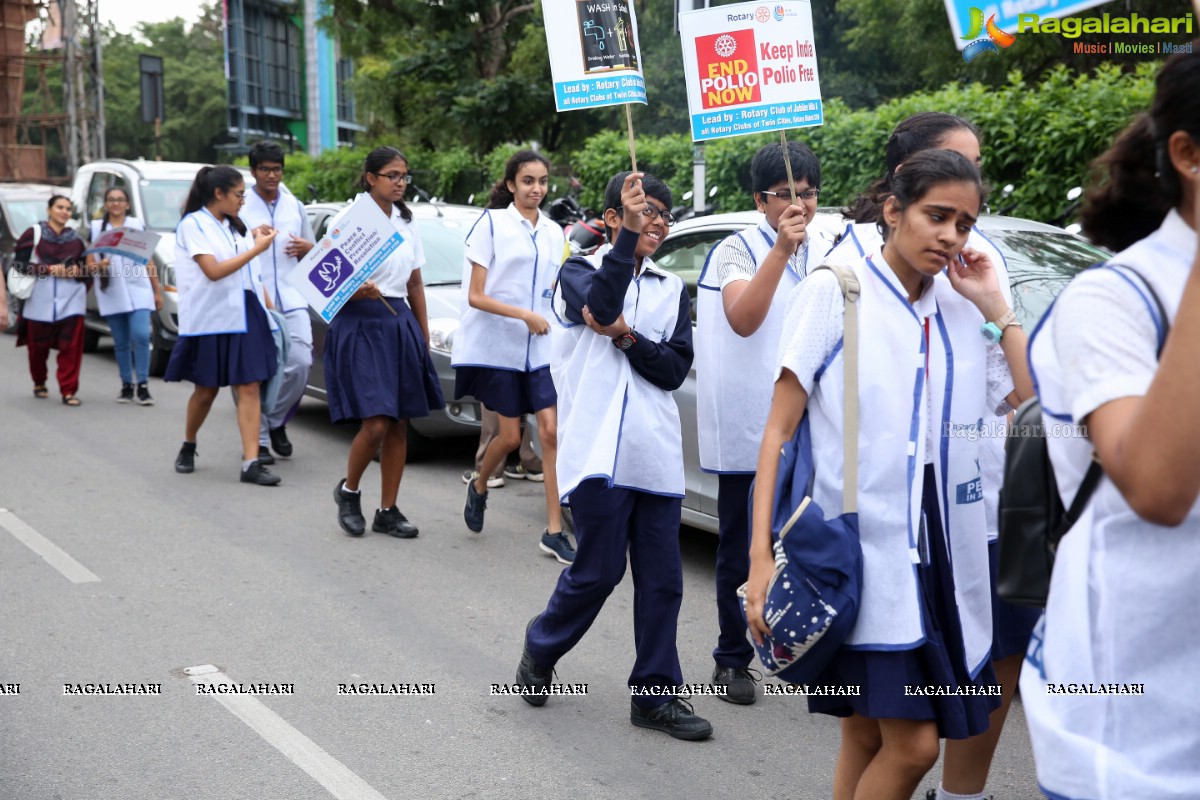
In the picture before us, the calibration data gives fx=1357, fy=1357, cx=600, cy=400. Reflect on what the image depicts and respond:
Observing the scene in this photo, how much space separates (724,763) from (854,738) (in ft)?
3.88

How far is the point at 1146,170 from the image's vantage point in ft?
6.62

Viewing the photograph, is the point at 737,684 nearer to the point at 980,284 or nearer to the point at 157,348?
the point at 980,284

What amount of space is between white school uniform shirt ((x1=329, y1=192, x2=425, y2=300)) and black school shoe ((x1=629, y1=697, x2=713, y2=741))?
318 cm

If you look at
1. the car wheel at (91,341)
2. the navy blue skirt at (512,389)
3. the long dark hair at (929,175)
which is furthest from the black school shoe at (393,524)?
the car wheel at (91,341)

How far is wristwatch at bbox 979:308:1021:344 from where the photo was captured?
316 cm

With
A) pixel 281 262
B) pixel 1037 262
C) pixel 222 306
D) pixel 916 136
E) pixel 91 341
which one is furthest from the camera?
pixel 91 341

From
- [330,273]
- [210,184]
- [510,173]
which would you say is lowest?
[330,273]

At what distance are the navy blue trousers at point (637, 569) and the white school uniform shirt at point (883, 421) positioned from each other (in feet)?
5.04

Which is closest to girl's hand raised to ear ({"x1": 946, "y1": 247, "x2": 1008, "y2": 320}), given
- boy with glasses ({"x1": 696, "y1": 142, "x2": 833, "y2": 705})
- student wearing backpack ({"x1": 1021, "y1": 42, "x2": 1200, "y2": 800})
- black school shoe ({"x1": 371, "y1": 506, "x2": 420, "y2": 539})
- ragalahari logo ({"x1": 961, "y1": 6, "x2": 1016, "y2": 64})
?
student wearing backpack ({"x1": 1021, "y1": 42, "x2": 1200, "y2": 800})

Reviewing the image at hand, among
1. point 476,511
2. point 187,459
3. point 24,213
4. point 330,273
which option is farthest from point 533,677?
point 24,213

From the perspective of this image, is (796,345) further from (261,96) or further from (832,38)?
(261,96)

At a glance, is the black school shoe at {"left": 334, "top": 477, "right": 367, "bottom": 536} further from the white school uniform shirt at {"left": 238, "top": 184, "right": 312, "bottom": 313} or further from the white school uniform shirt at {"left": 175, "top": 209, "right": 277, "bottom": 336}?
the white school uniform shirt at {"left": 238, "top": 184, "right": 312, "bottom": 313}

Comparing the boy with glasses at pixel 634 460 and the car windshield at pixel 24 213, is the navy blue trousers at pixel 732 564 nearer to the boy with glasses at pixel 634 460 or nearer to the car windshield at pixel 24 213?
the boy with glasses at pixel 634 460

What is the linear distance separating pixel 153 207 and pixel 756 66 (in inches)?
391
